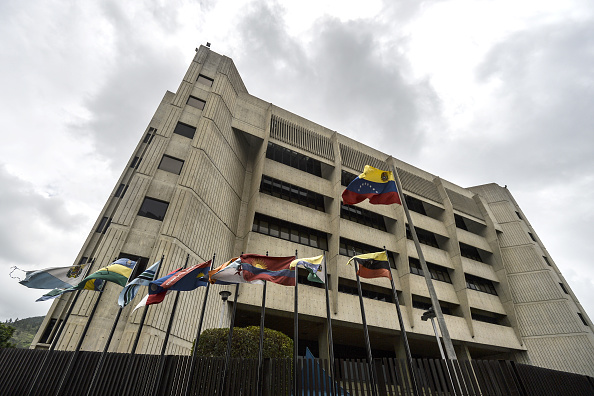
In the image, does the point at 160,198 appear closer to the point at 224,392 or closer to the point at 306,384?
the point at 224,392

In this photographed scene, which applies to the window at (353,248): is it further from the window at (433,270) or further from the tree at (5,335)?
the tree at (5,335)

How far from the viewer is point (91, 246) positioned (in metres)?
18.9

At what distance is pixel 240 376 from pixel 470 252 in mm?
35148

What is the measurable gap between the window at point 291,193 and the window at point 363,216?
8.82ft

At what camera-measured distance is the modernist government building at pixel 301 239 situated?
17.0 meters

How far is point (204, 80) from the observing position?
26312 mm

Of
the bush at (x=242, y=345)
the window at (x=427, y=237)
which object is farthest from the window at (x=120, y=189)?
the window at (x=427, y=237)

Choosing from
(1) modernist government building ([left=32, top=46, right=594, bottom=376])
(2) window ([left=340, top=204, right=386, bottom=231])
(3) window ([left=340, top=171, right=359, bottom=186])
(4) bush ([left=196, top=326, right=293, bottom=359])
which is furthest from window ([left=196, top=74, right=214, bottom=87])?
(4) bush ([left=196, top=326, right=293, bottom=359])

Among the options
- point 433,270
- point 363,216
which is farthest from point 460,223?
point 363,216

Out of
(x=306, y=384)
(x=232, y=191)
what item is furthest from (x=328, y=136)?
(x=306, y=384)

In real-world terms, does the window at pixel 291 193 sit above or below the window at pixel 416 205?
below

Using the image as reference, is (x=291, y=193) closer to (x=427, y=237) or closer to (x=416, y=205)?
(x=416, y=205)

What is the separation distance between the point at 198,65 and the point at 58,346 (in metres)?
23.2

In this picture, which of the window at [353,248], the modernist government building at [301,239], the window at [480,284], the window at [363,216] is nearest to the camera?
the modernist government building at [301,239]
